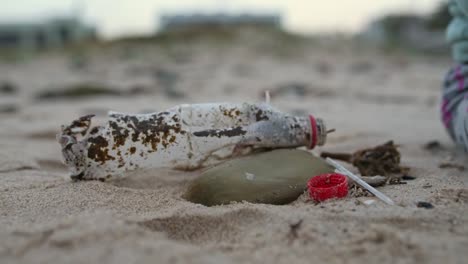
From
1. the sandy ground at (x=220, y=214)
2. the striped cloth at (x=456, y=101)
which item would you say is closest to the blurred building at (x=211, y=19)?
the sandy ground at (x=220, y=214)

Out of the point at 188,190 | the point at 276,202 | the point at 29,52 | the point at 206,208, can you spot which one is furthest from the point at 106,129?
the point at 29,52

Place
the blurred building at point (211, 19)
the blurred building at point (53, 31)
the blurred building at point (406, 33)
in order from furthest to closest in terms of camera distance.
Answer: the blurred building at point (53, 31)
the blurred building at point (211, 19)
the blurred building at point (406, 33)

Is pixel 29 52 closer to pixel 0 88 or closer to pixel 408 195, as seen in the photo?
pixel 0 88

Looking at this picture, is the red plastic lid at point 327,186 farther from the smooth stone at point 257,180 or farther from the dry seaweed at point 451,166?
the dry seaweed at point 451,166

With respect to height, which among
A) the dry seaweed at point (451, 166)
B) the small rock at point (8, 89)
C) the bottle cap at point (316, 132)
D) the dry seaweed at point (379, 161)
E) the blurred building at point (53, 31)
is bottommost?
the small rock at point (8, 89)

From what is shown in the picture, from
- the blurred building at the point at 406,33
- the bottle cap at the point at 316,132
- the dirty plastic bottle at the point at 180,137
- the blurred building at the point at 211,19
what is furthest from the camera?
the blurred building at the point at 211,19

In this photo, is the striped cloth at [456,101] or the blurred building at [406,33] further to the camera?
the blurred building at [406,33]

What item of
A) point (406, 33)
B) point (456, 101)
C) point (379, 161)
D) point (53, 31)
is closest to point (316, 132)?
point (379, 161)
